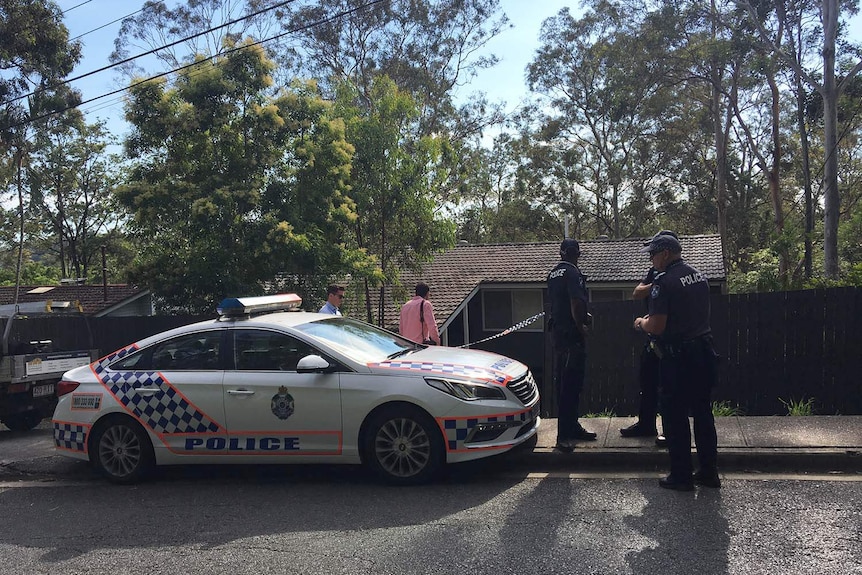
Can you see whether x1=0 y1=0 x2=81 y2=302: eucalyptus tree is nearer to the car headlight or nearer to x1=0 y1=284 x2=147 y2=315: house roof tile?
x1=0 y1=284 x2=147 y2=315: house roof tile

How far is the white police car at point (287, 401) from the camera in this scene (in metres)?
5.71

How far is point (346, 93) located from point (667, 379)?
11.5 m

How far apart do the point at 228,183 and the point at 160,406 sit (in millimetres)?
6188

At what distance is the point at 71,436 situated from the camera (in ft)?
21.4

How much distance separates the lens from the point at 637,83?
28.5 m

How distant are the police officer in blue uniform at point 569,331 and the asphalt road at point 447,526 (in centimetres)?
58

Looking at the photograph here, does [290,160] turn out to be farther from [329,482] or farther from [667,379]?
[667,379]

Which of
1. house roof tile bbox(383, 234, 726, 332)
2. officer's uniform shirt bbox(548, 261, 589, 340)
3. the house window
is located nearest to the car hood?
officer's uniform shirt bbox(548, 261, 589, 340)

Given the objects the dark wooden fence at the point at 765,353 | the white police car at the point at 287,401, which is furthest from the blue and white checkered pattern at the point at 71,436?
the dark wooden fence at the point at 765,353

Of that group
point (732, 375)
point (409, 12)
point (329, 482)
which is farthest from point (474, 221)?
point (329, 482)

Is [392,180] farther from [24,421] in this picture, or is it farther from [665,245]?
[665,245]

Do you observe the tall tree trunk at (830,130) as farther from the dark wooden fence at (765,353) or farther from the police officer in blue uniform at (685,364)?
the police officer in blue uniform at (685,364)

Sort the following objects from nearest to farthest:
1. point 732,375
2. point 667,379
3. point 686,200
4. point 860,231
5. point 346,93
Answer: point 667,379 < point 732,375 < point 346,93 < point 860,231 < point 686,200

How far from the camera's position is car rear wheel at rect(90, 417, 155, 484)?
6332mm
